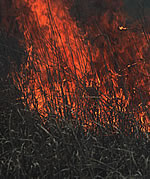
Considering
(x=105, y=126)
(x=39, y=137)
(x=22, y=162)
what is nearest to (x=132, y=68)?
(x=105, y=126)

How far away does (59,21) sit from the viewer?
251cm

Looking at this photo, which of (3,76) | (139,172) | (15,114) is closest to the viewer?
(139,172)

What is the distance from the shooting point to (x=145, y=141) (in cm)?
182

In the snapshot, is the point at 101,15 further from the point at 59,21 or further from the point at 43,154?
the point at 43,154

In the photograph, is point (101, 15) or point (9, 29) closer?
point (101, 15)

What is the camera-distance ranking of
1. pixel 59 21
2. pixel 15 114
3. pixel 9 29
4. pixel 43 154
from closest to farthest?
pixel 43 154 → pixel 15 114 → pixel 59 21 → pixel 9 29

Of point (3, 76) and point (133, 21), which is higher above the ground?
point (133, 21)

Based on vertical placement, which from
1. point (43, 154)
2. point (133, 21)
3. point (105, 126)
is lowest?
point (43, 154)

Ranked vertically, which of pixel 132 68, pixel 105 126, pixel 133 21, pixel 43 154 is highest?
pixel 133 21

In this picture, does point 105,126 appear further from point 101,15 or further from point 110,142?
point 101,15

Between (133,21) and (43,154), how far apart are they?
4.02ft

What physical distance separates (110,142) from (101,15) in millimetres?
1080

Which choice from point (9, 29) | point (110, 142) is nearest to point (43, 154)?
point (110, 142)

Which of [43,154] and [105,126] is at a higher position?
[105,126]
